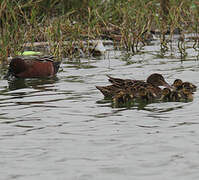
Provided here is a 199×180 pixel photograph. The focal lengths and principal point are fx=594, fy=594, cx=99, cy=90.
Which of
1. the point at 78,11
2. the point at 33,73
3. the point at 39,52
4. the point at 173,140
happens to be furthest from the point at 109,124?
the point at 78,11

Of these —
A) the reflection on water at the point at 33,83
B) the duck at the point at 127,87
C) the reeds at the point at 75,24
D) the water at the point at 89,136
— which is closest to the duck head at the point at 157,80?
the duck at the point at 127,87

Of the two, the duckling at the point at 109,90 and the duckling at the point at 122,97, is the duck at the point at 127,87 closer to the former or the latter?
the duckling at the point at 109,90

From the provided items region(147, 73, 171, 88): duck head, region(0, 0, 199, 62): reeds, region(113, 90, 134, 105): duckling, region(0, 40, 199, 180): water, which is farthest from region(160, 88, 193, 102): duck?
region(0, 0, 199, 62): reeds

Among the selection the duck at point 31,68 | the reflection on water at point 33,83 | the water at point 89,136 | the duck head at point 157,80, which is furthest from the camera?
the duck at point 31,68

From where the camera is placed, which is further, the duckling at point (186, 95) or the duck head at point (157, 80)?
the duck head at point (157, 80)

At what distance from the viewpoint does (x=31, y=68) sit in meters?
11.9

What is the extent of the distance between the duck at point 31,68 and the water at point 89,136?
3.63 ft

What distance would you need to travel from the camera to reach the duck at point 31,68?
38.6ft

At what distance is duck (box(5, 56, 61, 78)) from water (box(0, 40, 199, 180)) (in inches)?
43.6

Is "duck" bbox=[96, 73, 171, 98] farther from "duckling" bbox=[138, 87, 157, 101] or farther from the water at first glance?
the water

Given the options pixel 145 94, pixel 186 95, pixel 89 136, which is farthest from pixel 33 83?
pixel 89 136

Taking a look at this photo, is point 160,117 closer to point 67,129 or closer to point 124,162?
point 67,129

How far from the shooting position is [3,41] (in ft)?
41.1

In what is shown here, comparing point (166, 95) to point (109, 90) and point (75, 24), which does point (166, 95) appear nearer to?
point (109, 90)
